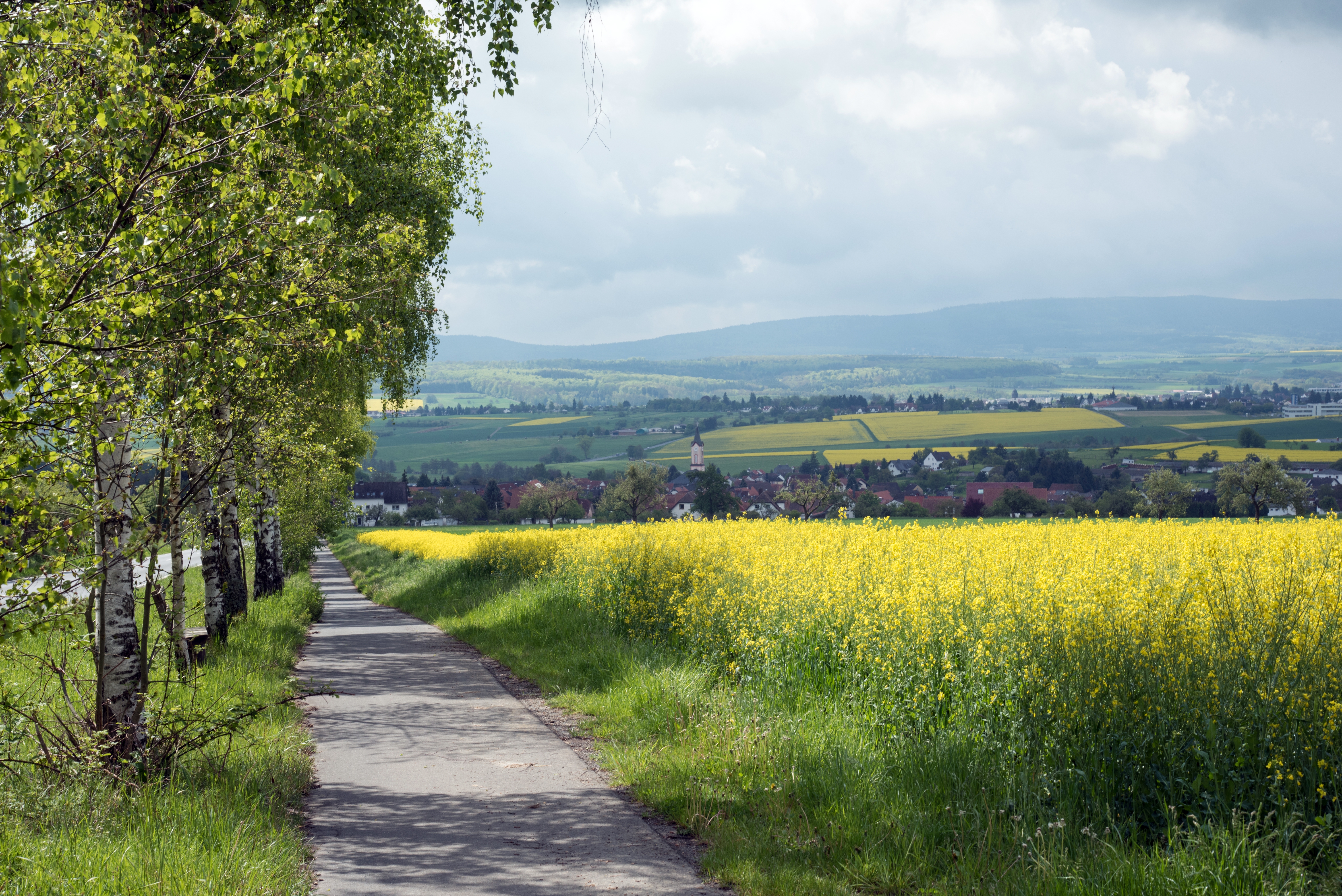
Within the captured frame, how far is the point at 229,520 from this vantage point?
1420 cm

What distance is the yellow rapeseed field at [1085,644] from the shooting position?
5758 mm

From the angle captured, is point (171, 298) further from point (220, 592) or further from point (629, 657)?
point (220, 592)

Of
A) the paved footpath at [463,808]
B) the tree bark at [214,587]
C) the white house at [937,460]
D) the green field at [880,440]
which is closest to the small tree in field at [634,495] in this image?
the white house at [937,460]

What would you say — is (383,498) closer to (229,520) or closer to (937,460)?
(937,460)

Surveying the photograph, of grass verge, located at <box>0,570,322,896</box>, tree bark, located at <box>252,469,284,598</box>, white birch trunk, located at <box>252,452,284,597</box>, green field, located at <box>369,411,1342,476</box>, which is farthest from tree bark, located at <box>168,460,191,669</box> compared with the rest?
green field, located at <box>369,411,1342,476</box>

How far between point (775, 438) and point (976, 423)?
115 feet

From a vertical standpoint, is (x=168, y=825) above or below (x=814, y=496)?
above

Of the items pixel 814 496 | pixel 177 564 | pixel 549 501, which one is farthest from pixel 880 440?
pixel 177 564

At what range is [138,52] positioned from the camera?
22.3 ft

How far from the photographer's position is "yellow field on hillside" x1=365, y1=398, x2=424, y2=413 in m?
25.2

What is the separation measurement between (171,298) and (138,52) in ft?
5.91

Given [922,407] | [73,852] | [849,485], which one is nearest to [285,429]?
[73,852]

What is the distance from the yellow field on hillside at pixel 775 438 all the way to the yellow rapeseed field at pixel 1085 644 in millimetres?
129667

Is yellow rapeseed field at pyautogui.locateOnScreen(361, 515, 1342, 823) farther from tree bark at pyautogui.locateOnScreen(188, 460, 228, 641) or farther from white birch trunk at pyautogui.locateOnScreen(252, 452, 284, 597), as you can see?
white birch trunk at pyautogui.locateOnScreen(252, 452, 284, 597)
